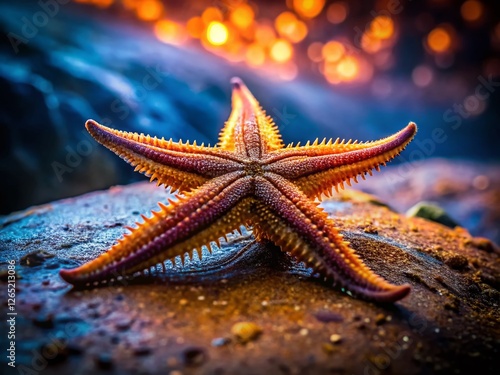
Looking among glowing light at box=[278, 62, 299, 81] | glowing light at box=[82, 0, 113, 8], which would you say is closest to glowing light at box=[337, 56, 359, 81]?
glowing light at box=[278, 62, 299, 81]

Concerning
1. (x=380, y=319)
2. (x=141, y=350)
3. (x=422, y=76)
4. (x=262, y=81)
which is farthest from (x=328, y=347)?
(x=422, y=76)

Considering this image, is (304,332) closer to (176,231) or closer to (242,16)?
(176,231)

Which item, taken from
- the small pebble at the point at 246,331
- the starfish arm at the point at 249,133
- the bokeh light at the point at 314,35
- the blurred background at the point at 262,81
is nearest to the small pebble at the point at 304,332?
the small pebble at the point at 246,331

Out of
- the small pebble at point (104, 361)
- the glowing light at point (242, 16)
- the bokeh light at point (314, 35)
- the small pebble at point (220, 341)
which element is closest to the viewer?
the small pebble at point (104, 361)

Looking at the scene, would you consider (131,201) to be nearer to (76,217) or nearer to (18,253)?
(76,217)

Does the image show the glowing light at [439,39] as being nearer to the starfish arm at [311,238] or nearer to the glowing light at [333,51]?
the glowing light at [333,51]

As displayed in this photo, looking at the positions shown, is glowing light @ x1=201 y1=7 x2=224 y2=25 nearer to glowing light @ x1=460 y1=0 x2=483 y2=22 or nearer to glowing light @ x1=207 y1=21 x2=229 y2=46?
glowing light @ x1=207 y1=21 x2=229 y2=46

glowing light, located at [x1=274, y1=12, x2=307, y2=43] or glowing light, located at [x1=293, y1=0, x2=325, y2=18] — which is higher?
glowing light, located at [x1=293, y1=0, x2=325, y2=18]
